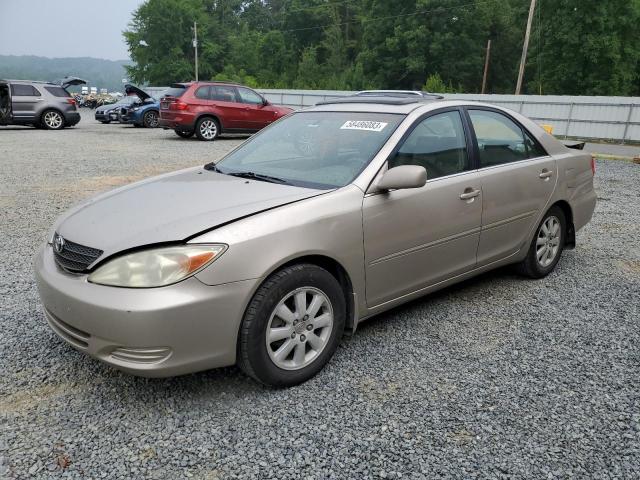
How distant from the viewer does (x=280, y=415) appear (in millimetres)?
2600

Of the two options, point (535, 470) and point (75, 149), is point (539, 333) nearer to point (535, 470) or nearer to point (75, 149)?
point (535, 470)

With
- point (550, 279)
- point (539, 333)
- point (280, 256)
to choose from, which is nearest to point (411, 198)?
point (280, 256)

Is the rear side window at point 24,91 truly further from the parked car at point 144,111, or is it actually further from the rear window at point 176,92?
the rear window at point 176,92

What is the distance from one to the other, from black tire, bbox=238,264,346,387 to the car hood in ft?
1.25

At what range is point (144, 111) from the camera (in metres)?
20.0

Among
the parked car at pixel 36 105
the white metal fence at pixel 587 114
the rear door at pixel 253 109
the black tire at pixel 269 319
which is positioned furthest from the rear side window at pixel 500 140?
the parked car at pixel 36 105

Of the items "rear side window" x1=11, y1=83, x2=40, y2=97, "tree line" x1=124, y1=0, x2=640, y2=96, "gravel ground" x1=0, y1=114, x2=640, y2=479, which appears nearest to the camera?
"gravel ground" x1=0, y1=114, x2=640, y2=479

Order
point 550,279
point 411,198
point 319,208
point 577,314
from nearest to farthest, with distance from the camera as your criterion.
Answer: point 319,208, point 411,198, point 577,314, point 550,279

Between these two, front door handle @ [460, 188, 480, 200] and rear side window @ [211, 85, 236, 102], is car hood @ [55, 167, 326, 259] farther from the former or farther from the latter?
rear side window @ [211, 85, 236, 102]

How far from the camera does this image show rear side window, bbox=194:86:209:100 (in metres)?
15.2

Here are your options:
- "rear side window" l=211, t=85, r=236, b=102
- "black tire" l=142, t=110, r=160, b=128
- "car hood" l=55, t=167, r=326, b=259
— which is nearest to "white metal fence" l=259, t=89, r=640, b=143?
"rear side window" l=211, t=85, r=236, b=102

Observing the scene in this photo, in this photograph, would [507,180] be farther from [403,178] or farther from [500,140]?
[403,178]

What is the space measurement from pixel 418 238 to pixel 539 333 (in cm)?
108

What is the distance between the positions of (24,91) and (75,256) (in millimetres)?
17413
